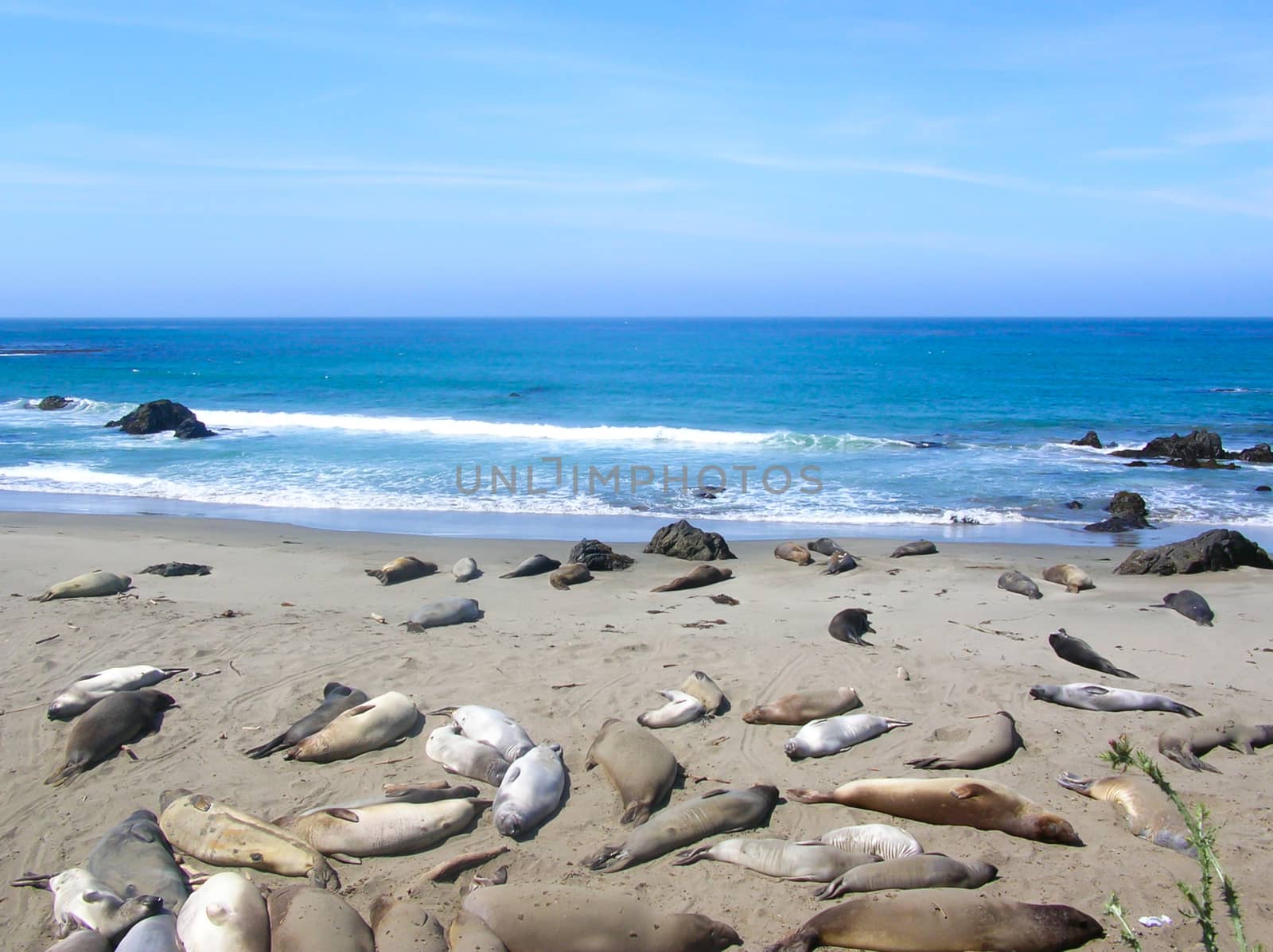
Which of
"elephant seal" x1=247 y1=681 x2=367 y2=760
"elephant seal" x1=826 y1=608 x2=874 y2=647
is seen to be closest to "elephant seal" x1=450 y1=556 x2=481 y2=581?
"elephant seal" x1=247 y1=681 x2=367 y2=760

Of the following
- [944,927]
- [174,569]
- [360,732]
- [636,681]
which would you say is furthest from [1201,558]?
[174,569]

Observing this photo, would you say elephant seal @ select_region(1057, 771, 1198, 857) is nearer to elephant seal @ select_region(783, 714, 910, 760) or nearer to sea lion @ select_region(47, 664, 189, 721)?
elephant seal @ select_region(783, 714, 910, 760)

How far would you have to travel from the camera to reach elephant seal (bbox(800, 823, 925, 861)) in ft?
14.5

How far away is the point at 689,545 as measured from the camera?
1142 centimetres

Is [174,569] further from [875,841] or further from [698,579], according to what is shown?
[875,841]

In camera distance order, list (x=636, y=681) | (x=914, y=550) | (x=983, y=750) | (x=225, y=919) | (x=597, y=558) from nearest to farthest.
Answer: (x=225, y=919) → (x=983, y=750) → (x=636, y=681) → (x=597, y=558) → (x=914, y=550)

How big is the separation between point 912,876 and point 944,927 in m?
0.37

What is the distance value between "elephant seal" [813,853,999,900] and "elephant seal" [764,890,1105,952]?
0.66ft

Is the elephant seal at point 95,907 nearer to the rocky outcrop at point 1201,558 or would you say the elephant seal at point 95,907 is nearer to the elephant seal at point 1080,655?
the elephant seal at point 1080,655

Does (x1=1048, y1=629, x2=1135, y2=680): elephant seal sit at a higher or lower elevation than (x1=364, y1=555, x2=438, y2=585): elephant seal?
higher

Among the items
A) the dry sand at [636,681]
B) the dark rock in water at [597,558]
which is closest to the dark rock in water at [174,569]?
Answer: the dry sand at [636,681]

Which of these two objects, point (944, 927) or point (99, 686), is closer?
point (944, 927)

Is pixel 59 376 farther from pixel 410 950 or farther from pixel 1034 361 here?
pixel 1034 361

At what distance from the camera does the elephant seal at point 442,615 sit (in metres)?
8.12
